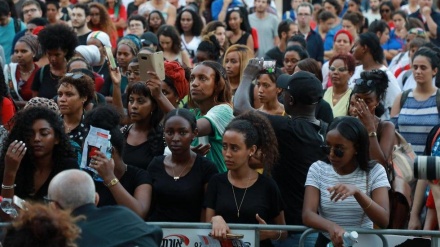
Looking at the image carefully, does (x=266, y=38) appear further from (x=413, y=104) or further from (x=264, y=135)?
(x=264, y=135)

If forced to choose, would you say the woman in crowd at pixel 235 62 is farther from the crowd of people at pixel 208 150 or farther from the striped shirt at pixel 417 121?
the striped shirt at pixel 417 121

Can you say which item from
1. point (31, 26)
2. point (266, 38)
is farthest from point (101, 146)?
point (266, 38)

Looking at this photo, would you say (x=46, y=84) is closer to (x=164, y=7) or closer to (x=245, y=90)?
(x=245, y=90)

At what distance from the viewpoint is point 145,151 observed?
28.0 feet

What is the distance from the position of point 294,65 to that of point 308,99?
3937 millimetres

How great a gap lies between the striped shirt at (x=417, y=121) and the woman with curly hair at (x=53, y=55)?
3.39 metres

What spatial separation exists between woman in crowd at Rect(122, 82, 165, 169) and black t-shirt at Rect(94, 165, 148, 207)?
63 cm

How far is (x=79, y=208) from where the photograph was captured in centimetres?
585

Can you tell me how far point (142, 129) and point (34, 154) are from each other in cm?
127

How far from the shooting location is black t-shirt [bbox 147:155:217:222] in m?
7.75

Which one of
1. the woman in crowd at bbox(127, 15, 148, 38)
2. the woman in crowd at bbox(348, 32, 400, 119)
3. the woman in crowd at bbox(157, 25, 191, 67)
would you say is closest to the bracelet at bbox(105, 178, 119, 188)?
the woman in crowd at bbox(348, 32, 400, 119)

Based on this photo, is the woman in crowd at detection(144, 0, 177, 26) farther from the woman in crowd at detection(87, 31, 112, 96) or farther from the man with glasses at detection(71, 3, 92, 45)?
the woman in crowd at detection(87, 31, 112, 96)

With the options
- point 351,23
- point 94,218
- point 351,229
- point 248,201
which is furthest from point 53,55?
point 351,23

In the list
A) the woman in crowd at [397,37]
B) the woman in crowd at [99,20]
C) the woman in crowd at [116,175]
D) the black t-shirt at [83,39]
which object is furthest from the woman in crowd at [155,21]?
the woman in crowd at [116,175]
